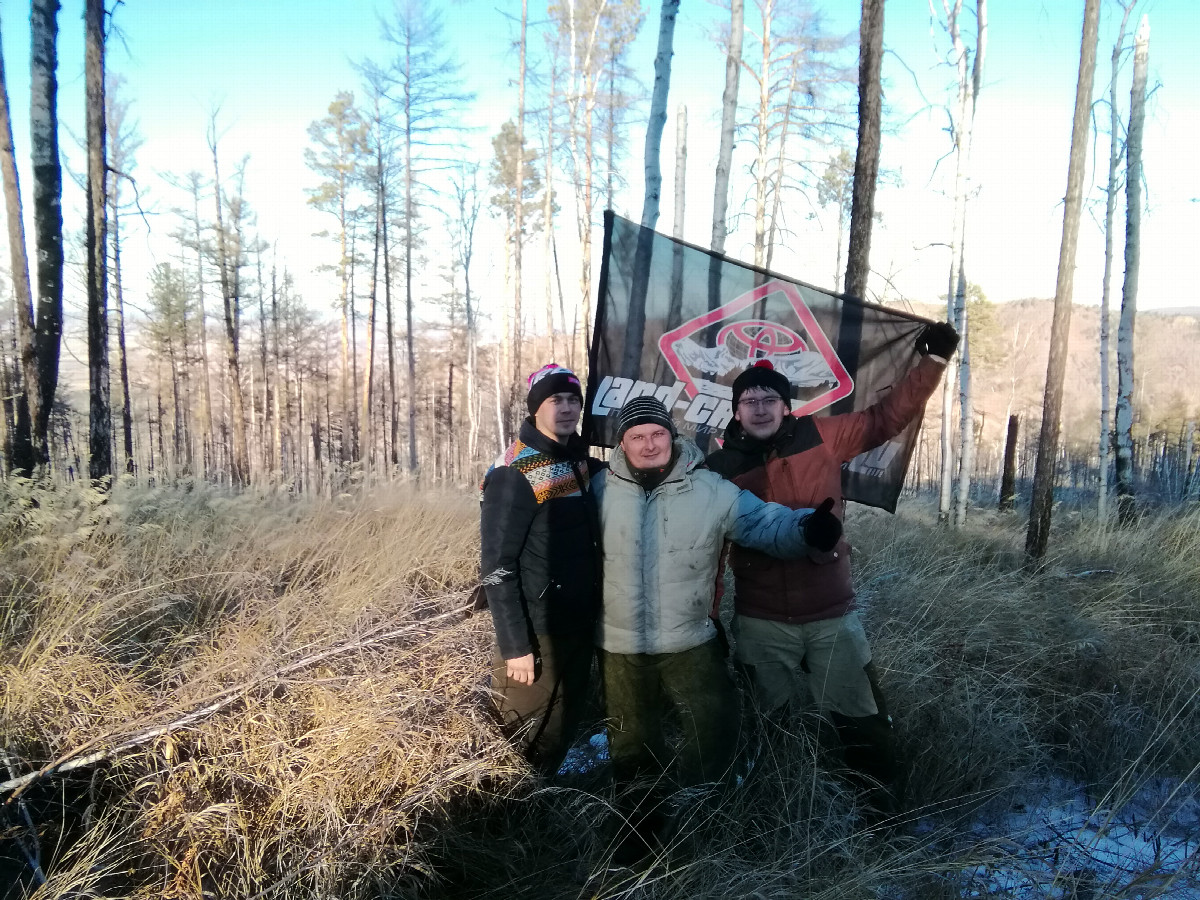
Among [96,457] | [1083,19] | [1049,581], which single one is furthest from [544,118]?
[1049,581]

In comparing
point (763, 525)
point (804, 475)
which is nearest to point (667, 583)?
point (763, 525)

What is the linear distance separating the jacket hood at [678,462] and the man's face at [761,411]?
0.35 m

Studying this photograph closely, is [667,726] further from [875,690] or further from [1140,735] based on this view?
[1140,735]

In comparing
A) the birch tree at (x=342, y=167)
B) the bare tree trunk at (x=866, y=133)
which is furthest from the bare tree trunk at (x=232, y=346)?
the bare tree trunk at (x=866, y=133)

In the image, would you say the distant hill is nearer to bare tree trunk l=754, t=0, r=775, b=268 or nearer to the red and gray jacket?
bare tree trunk l=754, t=0, r=775, b=268

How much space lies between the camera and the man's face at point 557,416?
264 cm

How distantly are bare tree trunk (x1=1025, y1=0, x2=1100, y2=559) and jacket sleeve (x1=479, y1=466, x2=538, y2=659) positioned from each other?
21.2ft

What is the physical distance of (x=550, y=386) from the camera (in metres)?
2.65

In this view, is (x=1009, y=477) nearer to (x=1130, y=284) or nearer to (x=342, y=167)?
(x=1130, y=284)

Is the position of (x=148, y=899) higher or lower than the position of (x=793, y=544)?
lower

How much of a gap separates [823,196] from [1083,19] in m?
11.3

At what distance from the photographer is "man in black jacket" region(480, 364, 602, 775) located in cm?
250

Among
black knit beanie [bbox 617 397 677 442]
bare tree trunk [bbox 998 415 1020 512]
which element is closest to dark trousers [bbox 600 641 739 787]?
black knit beanie [bbox 617 397 677 442]

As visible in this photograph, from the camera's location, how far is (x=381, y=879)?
81.6 inches
